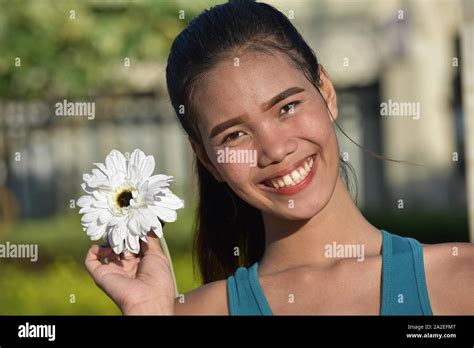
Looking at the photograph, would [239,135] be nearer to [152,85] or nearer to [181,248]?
[181,248]

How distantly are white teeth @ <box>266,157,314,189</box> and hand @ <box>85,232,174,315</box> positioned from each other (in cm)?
45

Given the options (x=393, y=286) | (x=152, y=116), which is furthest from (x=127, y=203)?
(x=152, y=116)

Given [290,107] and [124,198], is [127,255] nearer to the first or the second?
[124,198]

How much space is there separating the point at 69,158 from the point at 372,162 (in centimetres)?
242

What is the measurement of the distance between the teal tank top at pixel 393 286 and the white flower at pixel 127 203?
335 millimetres

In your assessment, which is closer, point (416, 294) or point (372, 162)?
point (416, 294)

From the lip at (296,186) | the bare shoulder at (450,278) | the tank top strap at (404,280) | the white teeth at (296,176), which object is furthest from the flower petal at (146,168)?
the bare shoulder at (450,278)

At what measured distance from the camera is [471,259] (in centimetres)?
291

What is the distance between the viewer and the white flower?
298 centimetres

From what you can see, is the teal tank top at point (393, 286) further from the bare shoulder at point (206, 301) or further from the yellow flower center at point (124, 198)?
the yellow flower center at point (124, 198)

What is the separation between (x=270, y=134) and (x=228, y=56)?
0.97ft

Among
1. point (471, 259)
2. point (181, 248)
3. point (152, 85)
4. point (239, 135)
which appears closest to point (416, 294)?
point (471, 259)

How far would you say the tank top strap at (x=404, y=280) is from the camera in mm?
2904
